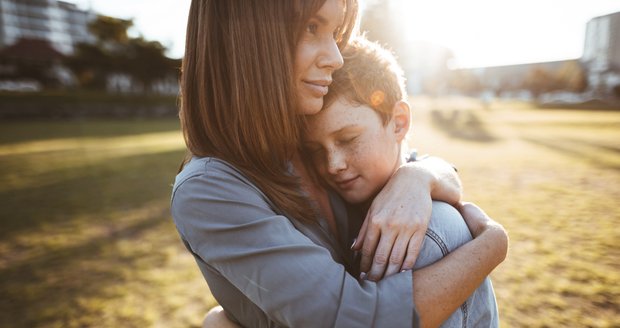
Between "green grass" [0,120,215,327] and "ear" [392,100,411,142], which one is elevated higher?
"ear" [392,100,411,142]

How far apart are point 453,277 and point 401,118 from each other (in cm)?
107

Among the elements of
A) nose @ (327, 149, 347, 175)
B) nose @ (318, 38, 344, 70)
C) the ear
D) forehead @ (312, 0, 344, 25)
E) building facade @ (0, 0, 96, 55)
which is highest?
building facade @ (0, 0, 96, 55)

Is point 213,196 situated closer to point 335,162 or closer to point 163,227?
point 335,162

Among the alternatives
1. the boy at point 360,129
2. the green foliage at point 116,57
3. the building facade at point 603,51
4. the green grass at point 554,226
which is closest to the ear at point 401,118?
the boy at point 360,129

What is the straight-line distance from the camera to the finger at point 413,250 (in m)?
1.35

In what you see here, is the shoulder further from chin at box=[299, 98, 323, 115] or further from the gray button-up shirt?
chin at box=[299, 98, 323, 115]

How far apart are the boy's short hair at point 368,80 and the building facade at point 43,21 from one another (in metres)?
90.5

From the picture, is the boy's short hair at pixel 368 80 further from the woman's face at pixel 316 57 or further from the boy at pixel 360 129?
the woman's face at pixel 316 57

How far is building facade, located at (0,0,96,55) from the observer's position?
7888cm

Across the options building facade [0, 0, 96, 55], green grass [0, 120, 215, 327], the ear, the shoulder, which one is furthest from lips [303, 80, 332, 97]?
building facade [0, 0, 96, 55]

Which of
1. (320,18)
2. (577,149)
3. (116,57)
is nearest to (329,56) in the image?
(320,18)

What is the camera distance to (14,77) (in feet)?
152

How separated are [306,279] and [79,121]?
1484 inches

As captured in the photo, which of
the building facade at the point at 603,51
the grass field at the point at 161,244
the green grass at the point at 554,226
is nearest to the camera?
the green grass at the point at 554,226
